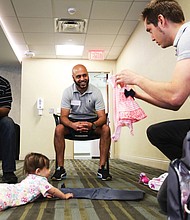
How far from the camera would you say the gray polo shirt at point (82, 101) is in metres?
2.98

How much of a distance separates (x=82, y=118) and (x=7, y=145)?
767 mm

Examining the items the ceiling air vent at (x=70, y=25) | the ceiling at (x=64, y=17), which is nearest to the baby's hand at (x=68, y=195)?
the ceiling at (x=64, y=17)

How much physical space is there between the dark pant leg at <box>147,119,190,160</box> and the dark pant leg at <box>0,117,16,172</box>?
41.4 inches

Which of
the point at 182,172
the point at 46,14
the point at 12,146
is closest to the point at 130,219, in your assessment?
the point at 182,172

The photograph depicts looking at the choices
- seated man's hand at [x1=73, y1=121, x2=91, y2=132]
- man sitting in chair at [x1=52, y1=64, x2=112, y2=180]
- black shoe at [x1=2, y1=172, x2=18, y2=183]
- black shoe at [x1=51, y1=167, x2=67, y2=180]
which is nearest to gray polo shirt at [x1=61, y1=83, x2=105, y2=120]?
man sitting in chair at [x1=52, y1=64, x2=112, y2=180]

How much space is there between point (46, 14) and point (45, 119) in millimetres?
2728

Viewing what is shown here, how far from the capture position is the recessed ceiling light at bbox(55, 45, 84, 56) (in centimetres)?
594

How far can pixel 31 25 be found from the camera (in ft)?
15.8

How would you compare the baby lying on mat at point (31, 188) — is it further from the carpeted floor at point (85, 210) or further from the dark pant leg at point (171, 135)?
the dark pant leg at point (171, 135)

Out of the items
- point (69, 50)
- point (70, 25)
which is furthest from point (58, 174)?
point (69, 50)

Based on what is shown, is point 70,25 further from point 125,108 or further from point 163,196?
point 163,196

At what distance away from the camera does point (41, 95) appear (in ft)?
21.8

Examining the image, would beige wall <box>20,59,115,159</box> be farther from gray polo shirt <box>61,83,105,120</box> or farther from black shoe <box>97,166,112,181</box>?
black shoe <box>97,166,112,181</box>

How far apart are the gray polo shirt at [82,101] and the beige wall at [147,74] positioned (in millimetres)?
823
